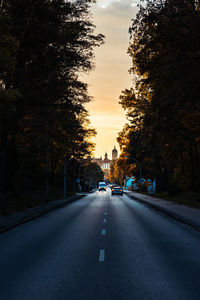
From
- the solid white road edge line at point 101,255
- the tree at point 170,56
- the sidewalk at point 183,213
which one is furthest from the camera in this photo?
the tree at point 170,56

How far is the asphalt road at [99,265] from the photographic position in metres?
6.39

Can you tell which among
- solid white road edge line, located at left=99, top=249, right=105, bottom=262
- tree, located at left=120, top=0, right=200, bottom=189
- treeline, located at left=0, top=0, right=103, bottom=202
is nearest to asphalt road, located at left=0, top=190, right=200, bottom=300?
solid white road edge line, located at left=99, top=249, right=105, bottom=262

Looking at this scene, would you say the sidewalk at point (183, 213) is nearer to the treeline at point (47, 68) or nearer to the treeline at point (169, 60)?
the treeline at point (169, 60)

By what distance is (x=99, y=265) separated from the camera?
8.63m

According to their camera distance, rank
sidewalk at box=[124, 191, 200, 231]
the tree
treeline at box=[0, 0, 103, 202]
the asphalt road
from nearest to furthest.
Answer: the asphalt road
sidewalk at box=[124, 191, 200, 231]
the tree
treeline at box=[0, 0, 103, 202]

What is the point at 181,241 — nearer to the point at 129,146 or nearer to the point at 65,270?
the point at 65,270

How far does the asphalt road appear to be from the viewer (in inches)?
251

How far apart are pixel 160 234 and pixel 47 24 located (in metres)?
14.2

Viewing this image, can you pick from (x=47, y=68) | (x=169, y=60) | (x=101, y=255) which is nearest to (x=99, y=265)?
(x=101, y=255)

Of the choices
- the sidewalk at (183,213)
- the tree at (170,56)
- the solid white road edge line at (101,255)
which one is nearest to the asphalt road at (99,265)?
the solid white road edge line at (101,255)

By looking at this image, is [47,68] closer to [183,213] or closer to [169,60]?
[169,60]

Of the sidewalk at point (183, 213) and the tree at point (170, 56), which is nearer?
the sidewalk at point (183, 213)

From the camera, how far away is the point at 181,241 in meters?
12.6

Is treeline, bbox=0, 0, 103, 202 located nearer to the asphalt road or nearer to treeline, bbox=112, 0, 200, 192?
treeline, bbox=112, 0, 200, 192
